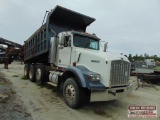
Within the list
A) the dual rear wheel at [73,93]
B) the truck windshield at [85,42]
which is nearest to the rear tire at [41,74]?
the truck windshield at [85,42]

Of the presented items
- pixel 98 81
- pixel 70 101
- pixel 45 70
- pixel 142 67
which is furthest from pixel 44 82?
pixel 142 67

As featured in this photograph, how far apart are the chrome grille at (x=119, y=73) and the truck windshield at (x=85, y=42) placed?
184 centimetres

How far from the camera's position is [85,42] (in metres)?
7.64

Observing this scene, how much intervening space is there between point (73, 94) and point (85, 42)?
7.31 ft

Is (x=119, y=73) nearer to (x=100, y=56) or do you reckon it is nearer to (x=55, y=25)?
(x=100, y=56)

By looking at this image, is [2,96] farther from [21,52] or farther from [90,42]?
[21,52]

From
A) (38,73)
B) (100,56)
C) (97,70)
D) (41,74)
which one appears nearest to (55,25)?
(41,74)

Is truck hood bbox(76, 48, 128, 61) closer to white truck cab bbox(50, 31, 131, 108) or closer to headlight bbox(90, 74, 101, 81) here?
white truck cab bbox(50, 31, 131, 108)

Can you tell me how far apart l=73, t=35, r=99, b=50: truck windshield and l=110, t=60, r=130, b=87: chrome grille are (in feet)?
6.05

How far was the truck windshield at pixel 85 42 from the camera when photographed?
7.39m

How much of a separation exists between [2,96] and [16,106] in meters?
1.33

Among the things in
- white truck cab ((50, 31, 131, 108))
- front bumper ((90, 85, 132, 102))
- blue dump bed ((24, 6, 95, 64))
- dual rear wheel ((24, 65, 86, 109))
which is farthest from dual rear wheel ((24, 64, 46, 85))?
front bumper ((90, 85, 132, 102))

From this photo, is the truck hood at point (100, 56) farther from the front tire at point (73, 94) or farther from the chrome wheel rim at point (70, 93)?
the chrome wheel rim at point (70, 93)

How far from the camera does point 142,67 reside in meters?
13.1
